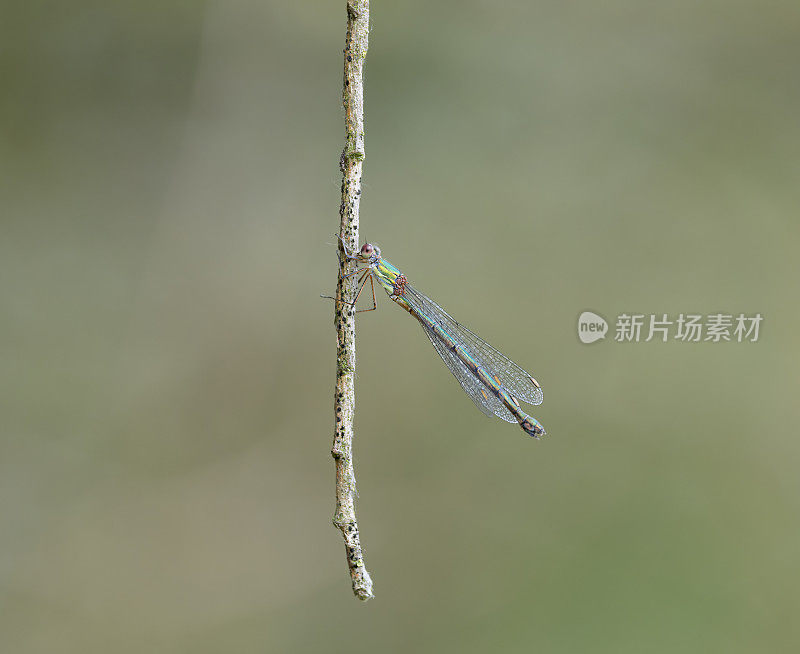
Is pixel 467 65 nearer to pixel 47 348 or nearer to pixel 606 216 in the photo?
pixel 606 216

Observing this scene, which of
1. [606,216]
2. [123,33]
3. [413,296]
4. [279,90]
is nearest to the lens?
[413,296]

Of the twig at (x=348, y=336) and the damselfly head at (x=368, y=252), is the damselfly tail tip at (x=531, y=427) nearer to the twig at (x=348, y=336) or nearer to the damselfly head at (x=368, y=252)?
the damselfly head at (x=368, y=252)

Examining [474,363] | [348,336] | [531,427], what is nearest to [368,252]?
[348,336]

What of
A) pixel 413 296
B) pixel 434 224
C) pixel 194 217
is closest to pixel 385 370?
pixel 434 224

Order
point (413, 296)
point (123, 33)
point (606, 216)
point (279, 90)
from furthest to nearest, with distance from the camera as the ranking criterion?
point (606, 216)
point (279, 90)
point (123, 33)
point (413, 296)

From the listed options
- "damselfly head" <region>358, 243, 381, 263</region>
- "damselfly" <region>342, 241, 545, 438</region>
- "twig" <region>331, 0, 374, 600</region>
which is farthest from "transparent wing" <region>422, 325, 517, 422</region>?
"twig" <region>331, 0, 374, 600</region>

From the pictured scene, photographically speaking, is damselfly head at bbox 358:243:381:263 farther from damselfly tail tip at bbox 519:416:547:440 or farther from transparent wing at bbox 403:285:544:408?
damselfly tail tip at bbox 519:416:547:440
